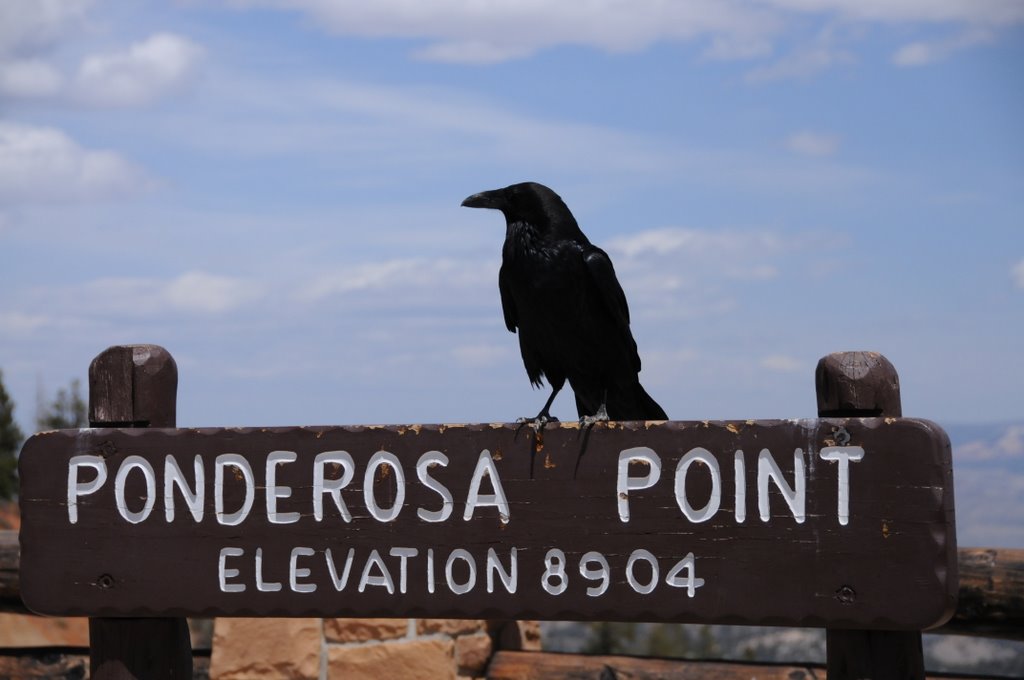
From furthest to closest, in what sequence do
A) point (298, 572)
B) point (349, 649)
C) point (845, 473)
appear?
1. point (349, 649)
2. point (298, 572)
3. point (845, 473)

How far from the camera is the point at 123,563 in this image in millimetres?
2955

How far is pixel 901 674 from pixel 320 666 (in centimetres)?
308

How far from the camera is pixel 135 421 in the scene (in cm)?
308

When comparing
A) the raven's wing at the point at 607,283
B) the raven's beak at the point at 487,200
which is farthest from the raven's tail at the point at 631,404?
the raven's beak at the point at 487,200

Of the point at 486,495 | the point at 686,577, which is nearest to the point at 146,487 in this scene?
the point at 486,495

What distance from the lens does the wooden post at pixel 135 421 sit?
301 centimetres

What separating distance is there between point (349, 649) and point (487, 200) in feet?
6.71

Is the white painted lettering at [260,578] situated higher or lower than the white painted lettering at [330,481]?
lower

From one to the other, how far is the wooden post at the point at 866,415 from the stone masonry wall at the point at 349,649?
2655mm

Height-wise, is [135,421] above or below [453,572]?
above

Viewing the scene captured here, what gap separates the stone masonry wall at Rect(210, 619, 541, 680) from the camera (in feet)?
16.4

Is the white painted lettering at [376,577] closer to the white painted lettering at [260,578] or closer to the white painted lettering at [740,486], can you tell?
the white painted lettering at [260,578]

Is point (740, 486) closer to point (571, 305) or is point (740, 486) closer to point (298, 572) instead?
point (298, 572)

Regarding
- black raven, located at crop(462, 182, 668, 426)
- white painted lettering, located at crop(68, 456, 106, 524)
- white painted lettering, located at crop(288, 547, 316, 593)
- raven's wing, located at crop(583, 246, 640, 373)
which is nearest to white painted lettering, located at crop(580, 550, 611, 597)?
white painted lettering, located at crop(288, 547, 316, 593)
